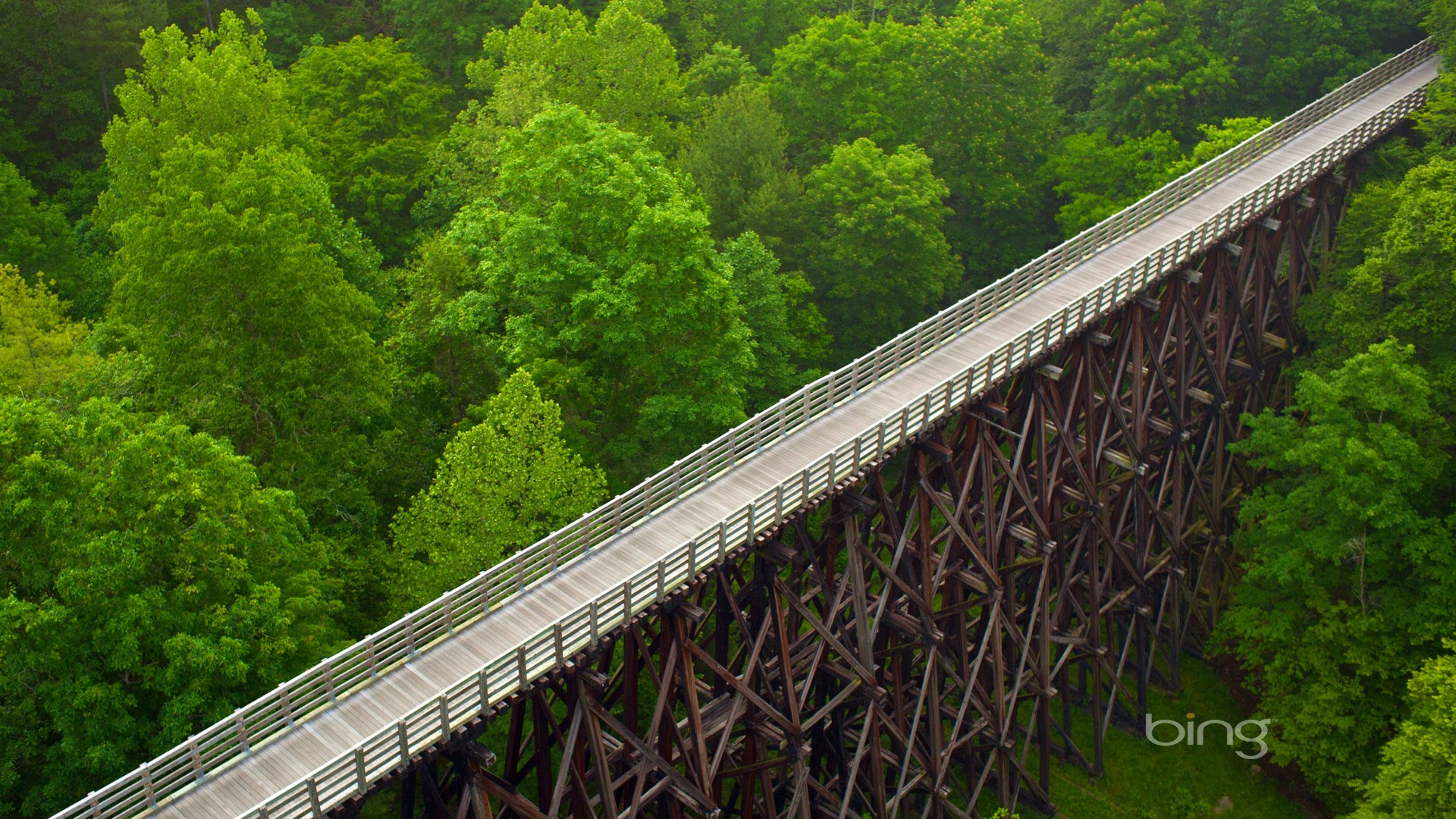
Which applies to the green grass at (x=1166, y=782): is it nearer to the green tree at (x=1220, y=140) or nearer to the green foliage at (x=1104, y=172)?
the green tree at (x=1220, y=140)

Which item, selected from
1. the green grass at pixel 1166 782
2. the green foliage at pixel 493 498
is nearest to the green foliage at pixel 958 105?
the green grass at pixel 1166 782

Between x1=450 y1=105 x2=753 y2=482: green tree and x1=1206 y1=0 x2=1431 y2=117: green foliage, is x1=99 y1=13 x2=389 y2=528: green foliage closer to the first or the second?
x1=450 y1=105 x2=753 y2=482: green tree

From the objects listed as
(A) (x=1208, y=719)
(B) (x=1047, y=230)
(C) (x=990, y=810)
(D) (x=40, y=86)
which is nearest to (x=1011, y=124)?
(B) (x=1047, y=230)

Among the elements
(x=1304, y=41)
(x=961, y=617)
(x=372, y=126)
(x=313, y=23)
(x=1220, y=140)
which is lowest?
(x=961, y=617)

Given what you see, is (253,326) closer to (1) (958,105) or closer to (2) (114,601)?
(2) (114,601)

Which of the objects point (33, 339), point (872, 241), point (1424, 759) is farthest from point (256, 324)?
point (1424, 759)

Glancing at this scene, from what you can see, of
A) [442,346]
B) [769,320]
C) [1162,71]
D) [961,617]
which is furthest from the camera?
[1162,71]

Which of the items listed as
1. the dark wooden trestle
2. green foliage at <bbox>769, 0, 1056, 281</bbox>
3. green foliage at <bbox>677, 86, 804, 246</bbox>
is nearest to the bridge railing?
the dark wooden trestle
